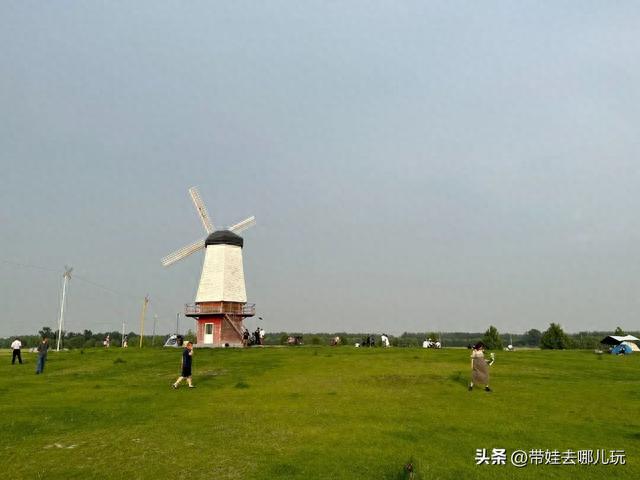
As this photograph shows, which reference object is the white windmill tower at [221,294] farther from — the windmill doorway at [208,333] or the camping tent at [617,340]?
the camping tent at [617,340]

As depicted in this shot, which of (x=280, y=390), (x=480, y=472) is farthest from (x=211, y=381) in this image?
(x=480, y=472)

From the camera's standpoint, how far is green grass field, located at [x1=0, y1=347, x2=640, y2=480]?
1177 centimetres

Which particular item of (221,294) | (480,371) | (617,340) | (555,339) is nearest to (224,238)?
(221,294)

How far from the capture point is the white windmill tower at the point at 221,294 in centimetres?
5941

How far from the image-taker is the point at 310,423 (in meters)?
16.2

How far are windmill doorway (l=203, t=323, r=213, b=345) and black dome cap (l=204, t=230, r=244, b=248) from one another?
10.3 metres

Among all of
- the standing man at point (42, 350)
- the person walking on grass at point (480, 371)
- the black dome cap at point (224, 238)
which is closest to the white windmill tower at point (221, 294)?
the black dome cap at point (224, 238)

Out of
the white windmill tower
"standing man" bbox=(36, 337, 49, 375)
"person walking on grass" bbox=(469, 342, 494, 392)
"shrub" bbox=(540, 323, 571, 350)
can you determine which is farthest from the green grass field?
"shrub" bbox=(540, 323, 571, 350)

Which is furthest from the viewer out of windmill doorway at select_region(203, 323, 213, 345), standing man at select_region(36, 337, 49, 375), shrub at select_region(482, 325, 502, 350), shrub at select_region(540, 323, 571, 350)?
shrub at select_region(482, 325, 502, 350)

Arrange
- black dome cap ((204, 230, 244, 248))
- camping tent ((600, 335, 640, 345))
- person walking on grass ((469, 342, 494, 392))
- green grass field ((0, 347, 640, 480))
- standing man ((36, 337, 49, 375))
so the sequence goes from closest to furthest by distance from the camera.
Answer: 1. green grass field ((0, 347, 640, 480))
2. person walking on grass ((469, 342, 494, 392))
3. standing man ((36, 337, 49, 375))
4. camping tent ((600, 335, 640, 345))
5. black dome cap ((204, 230, 244, 248))

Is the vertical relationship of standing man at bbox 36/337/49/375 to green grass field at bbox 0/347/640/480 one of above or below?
above

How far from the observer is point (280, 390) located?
2294cm

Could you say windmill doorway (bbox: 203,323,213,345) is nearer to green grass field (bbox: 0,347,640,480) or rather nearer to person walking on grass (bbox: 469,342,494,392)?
green grass field (bbox: 0,347,640,480)

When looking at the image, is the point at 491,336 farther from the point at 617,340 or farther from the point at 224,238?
the point at 224,238
